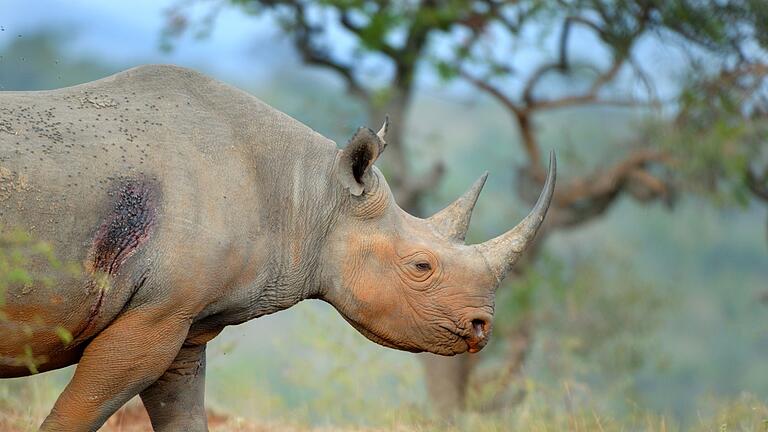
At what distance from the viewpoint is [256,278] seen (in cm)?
648

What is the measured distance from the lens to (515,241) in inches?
280

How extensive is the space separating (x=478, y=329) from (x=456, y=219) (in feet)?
2.22

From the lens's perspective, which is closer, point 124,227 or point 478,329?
point 124,227

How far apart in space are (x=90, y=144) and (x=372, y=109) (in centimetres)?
1329

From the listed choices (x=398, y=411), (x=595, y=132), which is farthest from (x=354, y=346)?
(x=595, y=132)

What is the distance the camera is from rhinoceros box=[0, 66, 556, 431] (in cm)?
588

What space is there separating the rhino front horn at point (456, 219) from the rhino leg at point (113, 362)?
68.2 inches

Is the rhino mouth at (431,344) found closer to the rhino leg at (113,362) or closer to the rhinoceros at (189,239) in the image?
the rhinoceros at (189,239)

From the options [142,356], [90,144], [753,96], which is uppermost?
[90,144]

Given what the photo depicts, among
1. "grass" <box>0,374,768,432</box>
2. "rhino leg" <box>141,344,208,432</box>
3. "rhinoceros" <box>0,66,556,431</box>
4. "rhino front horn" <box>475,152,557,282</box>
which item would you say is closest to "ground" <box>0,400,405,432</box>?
"grass" <box>0,374,768,432</box>

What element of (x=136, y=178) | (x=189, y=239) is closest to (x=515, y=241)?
(x=189, y=239)

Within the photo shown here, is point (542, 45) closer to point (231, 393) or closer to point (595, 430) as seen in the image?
point (231, 393)

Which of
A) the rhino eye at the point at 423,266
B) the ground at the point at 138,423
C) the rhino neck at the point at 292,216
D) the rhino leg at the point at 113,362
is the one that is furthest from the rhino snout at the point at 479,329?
the ground at the point at 138,423

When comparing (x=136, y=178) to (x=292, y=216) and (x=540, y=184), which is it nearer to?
(x=292, y=216)
